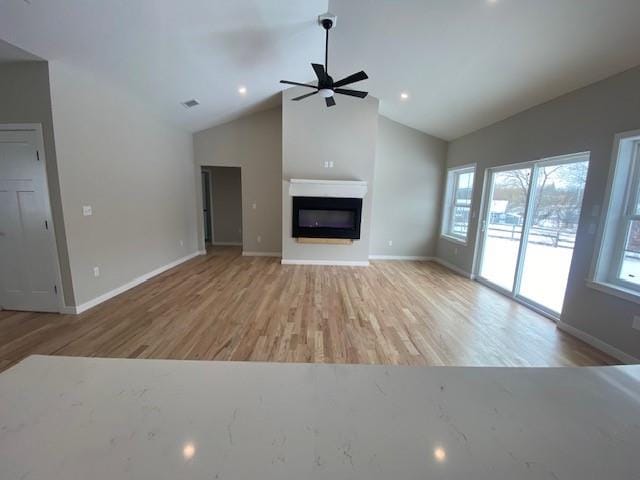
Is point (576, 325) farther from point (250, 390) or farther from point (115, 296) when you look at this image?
point (115, 296)

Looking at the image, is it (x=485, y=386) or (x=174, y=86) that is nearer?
(x=485, y=386)

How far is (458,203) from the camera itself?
215 inches

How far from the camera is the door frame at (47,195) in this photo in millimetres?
2688

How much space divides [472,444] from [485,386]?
0.23 m

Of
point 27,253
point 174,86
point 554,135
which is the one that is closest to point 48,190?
point 27,253

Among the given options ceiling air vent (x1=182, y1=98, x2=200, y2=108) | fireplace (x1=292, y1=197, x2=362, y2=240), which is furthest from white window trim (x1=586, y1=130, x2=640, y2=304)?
ceiling air vent (x1=182, y1=98, x2=200, y2=108)

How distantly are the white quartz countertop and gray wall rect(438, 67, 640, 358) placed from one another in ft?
8.12

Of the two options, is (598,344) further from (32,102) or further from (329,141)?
(32,102)

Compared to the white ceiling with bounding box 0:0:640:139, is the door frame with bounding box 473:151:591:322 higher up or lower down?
lower down

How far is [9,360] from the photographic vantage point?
7.07 feet

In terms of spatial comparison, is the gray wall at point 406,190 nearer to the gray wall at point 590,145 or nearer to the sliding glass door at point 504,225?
the sliding glass door at point 504,225

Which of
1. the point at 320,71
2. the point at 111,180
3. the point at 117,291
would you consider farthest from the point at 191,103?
the point at 117,291

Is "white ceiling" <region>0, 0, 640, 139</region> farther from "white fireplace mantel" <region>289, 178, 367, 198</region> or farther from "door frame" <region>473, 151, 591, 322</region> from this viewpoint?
"white fireplace mantel" <region>289, 178, 367, 198</region>

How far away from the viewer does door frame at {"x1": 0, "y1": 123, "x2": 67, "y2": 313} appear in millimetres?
2688
